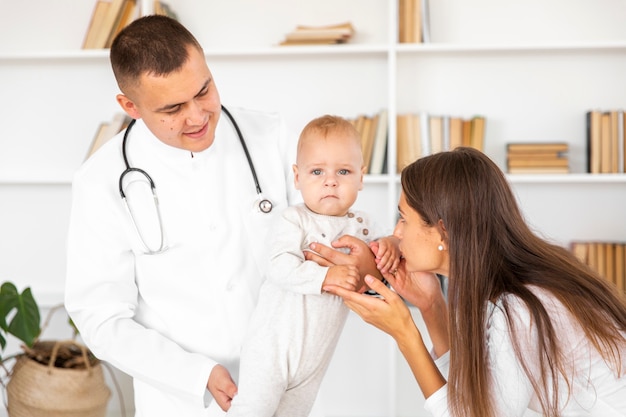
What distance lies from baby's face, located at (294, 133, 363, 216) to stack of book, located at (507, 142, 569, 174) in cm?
198

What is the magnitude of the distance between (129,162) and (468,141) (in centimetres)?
214

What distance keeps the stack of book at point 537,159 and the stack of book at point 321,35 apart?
94 cm

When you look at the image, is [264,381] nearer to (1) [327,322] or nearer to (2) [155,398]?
(1) [327,322]

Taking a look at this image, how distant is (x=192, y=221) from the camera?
1907mm

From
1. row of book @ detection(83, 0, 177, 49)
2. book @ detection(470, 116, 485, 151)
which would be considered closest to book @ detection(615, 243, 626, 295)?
book @ detection(470, 116, 485, 151)

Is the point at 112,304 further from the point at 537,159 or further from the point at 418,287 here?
the point at 537,159

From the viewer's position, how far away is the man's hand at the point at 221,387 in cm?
180

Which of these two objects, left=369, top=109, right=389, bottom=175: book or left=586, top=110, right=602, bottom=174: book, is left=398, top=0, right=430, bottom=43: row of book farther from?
left=586, top=110, right=602, bottom=174: book

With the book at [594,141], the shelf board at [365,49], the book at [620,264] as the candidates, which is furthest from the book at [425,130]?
the book at [620,264]

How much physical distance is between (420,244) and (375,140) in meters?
1.95

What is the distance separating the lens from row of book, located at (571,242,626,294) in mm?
3691

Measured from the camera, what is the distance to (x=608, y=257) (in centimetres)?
371

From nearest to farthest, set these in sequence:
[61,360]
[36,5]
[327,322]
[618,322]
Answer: [618,322] < [327,322] < [61,360] < [36,5]

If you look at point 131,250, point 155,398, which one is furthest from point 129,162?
point 155,398
